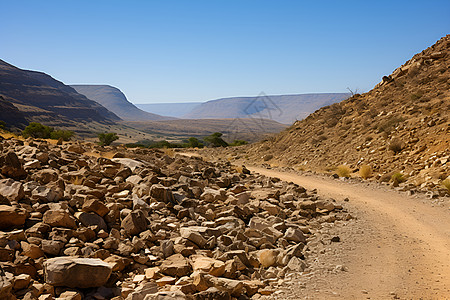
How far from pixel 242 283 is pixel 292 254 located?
5.47 ft

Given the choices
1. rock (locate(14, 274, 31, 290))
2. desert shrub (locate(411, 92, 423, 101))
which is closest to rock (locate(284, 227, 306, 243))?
rock (locate(14, 274, 31, 290))

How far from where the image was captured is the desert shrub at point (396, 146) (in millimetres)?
19062

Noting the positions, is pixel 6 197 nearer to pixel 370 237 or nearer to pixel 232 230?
pixel 232 230

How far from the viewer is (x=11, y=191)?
22.6ft

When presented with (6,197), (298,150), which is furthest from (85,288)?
(298,150)

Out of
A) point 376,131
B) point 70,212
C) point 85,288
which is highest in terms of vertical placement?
point 376,131

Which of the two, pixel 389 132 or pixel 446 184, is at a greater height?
pixel 389 132

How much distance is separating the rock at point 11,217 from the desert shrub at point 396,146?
60.3 feet

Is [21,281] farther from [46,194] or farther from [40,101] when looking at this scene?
[40,101]

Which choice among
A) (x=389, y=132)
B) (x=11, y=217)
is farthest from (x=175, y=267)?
(x=389, y=132)

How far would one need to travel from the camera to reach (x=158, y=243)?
6801 mm

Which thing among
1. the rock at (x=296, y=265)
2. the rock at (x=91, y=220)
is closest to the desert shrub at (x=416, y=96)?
the rock at (x=296, y=265)

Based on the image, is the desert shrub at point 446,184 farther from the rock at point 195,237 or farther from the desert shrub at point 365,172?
the rock at point 195,237

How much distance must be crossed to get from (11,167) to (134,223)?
3.61m
